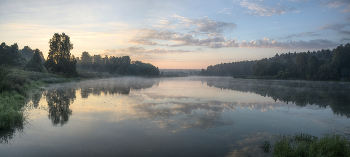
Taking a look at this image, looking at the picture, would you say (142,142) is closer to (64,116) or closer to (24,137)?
(24,137)

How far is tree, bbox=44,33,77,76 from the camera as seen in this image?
5062 centimetres

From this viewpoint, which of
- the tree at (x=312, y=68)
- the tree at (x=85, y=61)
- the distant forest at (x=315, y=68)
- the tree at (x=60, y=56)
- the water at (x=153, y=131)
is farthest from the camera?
the tree at (x=85, y=61)

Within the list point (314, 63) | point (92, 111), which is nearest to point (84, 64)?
point (92, 111)

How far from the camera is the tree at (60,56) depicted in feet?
166

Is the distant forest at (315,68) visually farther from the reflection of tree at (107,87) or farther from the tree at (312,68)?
the reflection of tree at (107,87)

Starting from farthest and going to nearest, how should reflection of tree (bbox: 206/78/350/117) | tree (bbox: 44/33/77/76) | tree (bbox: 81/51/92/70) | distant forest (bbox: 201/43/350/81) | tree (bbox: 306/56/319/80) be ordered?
tree (bbox: 81/51/92/70)
tree (bbox: 306/56/319/80)
distant forest (bbox: 201/43/350/81)
tree (bbox: 44/33/77/76)
reflection of tree (bbox: 206/78/350/117)

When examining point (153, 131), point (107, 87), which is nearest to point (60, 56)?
point (107, 87)

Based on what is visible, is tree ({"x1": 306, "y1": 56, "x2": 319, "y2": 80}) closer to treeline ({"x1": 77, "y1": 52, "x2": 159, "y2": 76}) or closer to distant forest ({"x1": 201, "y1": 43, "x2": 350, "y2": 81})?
distant forest ({"x1": 201, "y1": 43, "x2": 350, "y2": 81})

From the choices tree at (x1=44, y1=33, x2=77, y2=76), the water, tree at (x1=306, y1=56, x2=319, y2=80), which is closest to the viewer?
the water

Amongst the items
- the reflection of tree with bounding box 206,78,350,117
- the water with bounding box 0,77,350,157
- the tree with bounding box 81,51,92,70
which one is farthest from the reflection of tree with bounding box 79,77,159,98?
the tree with bounding box 81,51,92,70

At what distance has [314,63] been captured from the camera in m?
73.8

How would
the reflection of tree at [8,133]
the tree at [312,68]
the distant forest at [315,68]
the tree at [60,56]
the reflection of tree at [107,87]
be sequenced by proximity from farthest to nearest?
the tree at [312,68] < the distant forest at [315,68] < the tree at [60,56] < the reflection of tree at [107,87] < the reflection of tree at [8,133]

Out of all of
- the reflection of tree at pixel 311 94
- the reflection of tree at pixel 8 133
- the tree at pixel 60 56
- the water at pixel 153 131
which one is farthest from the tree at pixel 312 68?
the reflection of tree at pixel 8 133

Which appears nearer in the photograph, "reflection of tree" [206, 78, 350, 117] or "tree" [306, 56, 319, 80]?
"reflection of tree" [206, 78, 350, 117]
